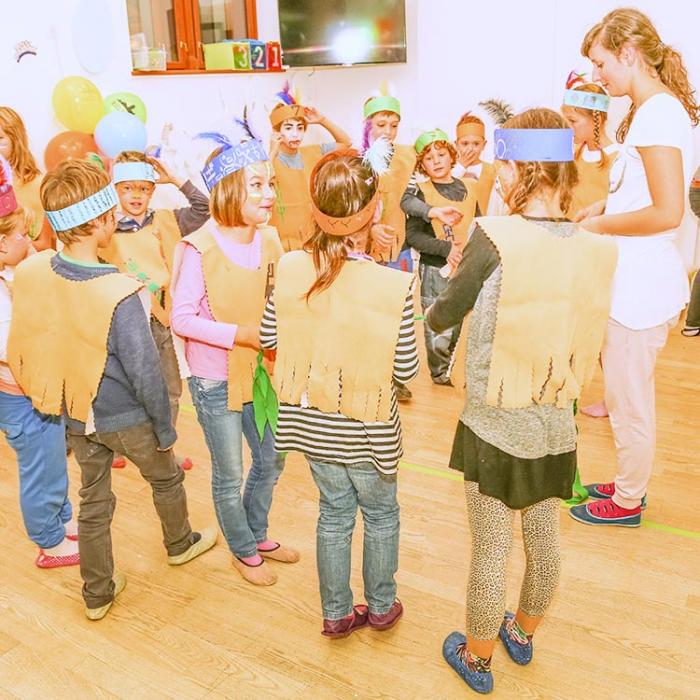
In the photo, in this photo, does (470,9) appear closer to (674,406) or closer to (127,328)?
(674,406)

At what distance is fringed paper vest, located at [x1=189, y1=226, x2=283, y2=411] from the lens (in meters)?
2.04

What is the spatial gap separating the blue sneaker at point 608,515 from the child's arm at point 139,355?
154cm

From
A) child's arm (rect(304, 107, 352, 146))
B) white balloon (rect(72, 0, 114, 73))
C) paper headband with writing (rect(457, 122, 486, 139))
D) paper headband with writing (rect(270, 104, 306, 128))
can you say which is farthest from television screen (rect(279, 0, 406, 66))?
paper headband with writing (rect(270, 104, 306, 128))

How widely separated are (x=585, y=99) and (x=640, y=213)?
3.60ft

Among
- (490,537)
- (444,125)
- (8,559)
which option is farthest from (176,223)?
(444,125)

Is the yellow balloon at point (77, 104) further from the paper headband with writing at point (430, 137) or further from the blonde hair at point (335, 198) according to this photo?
the blonde hair at point (335, 198)

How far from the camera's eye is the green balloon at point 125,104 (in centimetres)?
434

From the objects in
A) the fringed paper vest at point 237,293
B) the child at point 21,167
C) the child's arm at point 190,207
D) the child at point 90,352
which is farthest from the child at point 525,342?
the child at point 21,167

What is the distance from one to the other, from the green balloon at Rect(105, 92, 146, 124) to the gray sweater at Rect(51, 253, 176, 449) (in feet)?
8.86

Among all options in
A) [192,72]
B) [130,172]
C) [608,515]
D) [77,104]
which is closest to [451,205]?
[130,172]

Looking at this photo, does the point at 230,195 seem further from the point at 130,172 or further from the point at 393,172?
the point at 393,172

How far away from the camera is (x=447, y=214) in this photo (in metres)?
3.37

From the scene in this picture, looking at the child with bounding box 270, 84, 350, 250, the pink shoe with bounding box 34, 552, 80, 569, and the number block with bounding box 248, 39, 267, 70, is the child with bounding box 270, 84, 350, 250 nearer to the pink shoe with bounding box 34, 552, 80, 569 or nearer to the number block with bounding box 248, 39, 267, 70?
the number block with bounding box 248, 39, 267, 70

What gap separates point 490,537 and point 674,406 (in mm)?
2305
